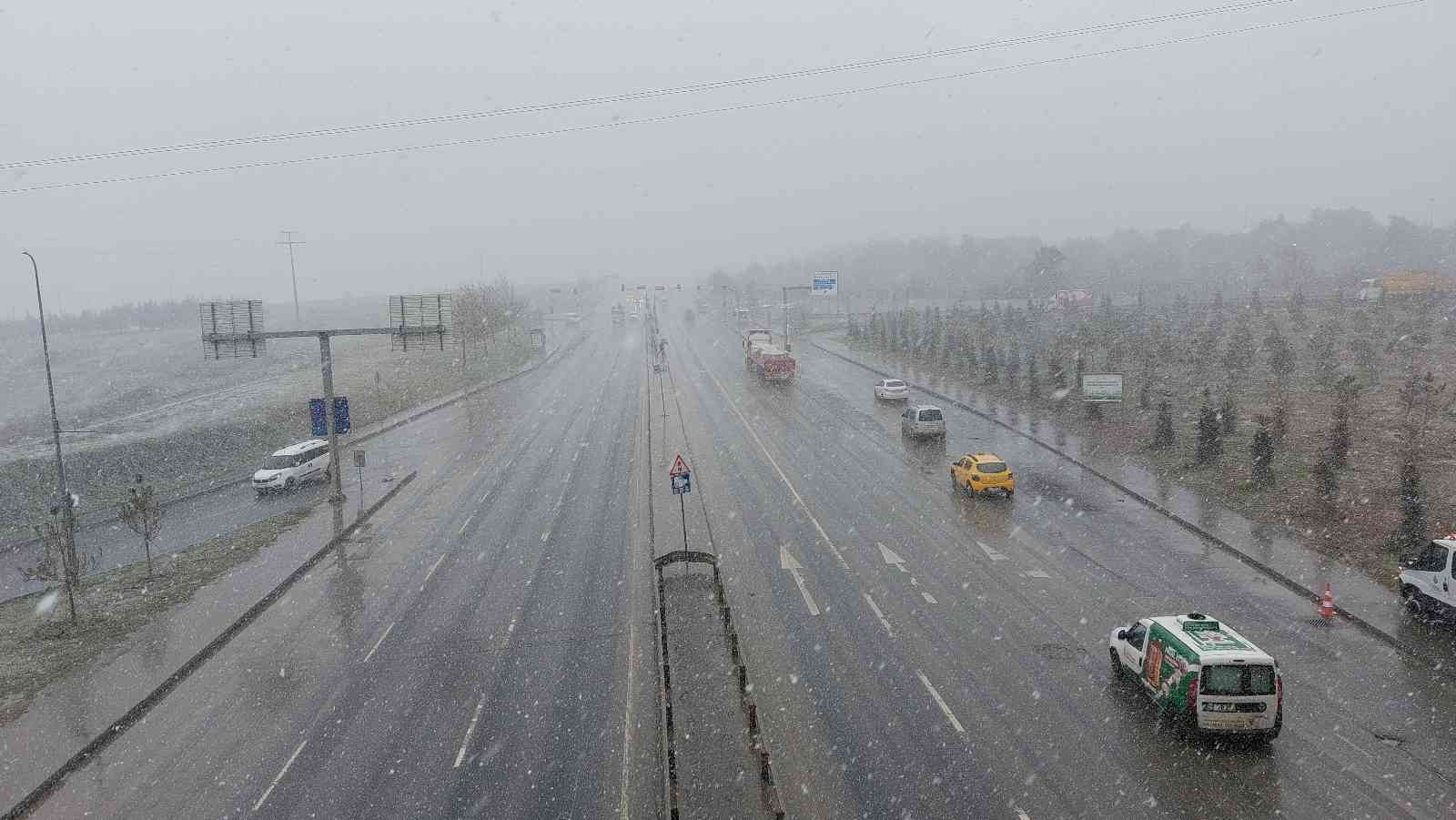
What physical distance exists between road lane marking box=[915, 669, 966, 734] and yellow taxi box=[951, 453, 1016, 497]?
42.1 ft

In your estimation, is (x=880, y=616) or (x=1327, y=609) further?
(x=880, y=616)

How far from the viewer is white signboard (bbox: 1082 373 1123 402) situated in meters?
37.3

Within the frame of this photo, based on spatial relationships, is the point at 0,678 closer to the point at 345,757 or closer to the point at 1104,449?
the point at 345,757

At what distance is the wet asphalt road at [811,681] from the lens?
39.4 feet

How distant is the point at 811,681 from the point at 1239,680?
6609mm

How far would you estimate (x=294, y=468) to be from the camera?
34.4 meters

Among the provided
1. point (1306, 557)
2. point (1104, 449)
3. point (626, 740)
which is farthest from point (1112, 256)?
point (626, 740)

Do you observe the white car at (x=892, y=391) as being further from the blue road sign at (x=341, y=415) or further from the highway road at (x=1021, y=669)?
the blue road sign at (x=341, y=415)

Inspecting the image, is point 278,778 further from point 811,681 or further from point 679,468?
point 679,468

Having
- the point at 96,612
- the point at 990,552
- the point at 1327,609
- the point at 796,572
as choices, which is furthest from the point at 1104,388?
the point at 96,612

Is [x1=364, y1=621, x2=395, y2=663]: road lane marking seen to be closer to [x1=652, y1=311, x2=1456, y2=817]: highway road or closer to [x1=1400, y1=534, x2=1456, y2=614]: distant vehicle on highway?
[x1=652, y1=311, x2=1456, y2=817]: highway road

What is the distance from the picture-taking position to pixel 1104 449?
33.5 metres

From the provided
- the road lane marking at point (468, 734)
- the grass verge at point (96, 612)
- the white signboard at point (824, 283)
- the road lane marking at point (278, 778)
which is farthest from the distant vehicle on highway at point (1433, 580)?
the white signboard at point (824, 283)

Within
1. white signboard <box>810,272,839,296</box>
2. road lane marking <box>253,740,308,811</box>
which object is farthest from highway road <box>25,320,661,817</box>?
white signboard <box>810,272,839,296</box>
